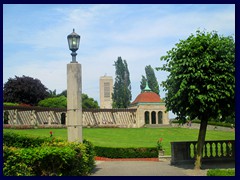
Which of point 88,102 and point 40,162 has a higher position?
point 88,102

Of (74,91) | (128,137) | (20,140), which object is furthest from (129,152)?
(128,137)

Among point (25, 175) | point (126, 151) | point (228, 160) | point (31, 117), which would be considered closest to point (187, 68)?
point (228, 160)

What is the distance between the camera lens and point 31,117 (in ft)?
149

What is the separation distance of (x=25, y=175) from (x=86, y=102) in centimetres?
6856

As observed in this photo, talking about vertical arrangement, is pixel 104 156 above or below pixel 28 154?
below

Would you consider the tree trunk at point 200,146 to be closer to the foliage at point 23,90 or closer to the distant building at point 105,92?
the foliage at point 23,90

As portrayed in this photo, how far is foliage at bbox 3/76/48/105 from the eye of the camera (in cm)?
5650

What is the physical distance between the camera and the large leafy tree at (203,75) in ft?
42.1

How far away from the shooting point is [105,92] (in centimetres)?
11600

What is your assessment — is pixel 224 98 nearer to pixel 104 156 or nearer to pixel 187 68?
pixel 187 68

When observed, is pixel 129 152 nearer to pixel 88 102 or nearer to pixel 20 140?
pixel 20 140

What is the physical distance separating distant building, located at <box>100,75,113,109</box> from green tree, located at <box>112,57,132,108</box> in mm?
52537

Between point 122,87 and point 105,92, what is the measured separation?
55543 mm
